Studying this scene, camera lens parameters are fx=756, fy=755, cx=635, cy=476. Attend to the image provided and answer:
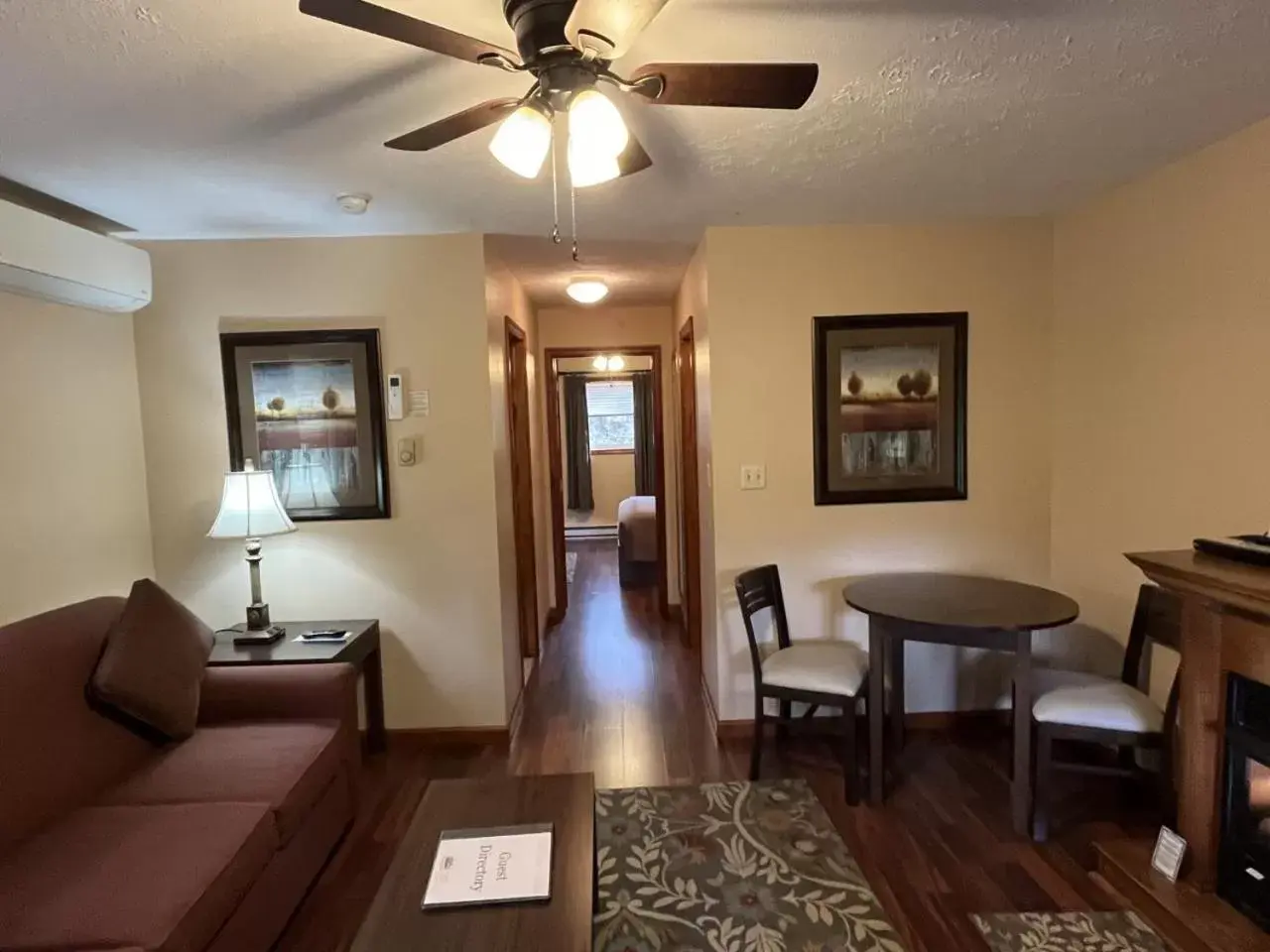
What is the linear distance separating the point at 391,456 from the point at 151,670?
127 cm

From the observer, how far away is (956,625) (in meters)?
2.64

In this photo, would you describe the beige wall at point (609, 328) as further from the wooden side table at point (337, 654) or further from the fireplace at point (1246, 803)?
the fireplace at point (1246, 803)

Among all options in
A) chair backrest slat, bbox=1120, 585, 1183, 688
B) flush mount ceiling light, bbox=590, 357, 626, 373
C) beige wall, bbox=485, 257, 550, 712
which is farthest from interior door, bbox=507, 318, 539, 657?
flush mount ceiling light, bbox=590, 357, 626, 373

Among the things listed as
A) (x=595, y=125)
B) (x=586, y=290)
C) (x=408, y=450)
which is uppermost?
(x=586, y=290)

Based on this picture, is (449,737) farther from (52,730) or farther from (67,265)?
(67,265)

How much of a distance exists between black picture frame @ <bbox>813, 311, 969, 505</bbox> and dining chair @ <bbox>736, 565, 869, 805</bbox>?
53cm

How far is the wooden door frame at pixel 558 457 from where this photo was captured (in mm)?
5441

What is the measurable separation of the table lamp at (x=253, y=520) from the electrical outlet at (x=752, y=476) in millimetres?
1925

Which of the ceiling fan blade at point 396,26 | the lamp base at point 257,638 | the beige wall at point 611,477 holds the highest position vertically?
the ceiling fan blade at point 396,26

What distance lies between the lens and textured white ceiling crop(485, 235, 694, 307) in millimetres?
3518

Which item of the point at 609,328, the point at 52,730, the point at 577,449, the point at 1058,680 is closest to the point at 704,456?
the point at 1058,680

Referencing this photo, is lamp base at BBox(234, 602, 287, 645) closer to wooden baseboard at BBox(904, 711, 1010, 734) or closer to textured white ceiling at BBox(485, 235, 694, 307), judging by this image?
textured white ceiling at BBox(485, 235, 694, 307)

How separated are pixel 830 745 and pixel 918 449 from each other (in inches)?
55.2

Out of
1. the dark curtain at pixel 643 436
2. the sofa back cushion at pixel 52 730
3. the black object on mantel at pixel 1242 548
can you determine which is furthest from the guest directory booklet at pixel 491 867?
the dark curtain at pixel 643 436
